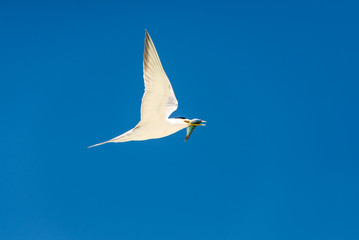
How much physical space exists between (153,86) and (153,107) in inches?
33.0

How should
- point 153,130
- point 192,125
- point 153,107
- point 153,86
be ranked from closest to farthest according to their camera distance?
point 153,86 → point 153,107 → point 153,130 → point 192,125

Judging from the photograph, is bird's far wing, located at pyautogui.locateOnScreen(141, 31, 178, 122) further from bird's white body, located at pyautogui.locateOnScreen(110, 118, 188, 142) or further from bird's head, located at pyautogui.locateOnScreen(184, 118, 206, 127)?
bird's head, located at pyautogui.locateOnScreen(184, 118, 206, 127)

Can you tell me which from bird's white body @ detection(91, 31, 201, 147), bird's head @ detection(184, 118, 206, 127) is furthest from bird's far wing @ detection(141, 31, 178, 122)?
bird's head @ detection(184, 118, 206, 127)

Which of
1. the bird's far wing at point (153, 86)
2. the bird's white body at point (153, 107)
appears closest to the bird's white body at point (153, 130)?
the bird's white body at point (153, 107)

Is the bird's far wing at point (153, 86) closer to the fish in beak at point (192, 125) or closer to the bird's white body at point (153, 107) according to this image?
the bird's white body at point (153, 107)

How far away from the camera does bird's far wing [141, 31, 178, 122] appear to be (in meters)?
10.2

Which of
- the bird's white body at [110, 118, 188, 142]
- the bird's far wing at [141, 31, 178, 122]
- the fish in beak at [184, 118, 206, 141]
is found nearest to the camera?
the bird's far wing at [141, 31, 178, 122]

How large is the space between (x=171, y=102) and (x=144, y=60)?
326 cm

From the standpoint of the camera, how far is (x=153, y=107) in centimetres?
1135

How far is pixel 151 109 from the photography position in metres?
11.4

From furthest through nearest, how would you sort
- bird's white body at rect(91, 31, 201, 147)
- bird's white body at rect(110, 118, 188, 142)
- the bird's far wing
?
bird's white body at rect(110, 118, 188, 142) → bird's white body at rect(91, 31, 201, 147) → the bird's far wing

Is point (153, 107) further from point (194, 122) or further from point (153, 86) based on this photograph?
point (194, 122)

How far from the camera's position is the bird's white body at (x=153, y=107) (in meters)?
10.3

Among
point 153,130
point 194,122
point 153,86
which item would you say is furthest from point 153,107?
point 194,122
